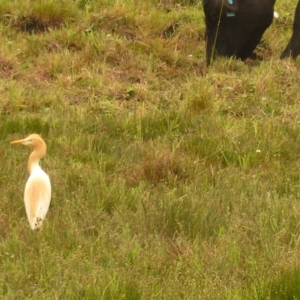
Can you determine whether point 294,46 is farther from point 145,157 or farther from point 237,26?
point 145,157

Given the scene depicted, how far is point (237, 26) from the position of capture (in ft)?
31.9

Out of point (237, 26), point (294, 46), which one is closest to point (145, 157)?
point (237, 26)

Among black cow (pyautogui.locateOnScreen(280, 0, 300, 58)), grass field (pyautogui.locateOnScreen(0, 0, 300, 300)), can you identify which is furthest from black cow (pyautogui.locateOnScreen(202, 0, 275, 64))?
black cow (pyautogui.locateOnScreen(280, 0, 300, 58))

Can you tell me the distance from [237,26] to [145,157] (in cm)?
391

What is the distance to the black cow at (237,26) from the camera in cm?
964

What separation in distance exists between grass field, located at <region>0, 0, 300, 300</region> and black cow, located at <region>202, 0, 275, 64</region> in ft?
0.71

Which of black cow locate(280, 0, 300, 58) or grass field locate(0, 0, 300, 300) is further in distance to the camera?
black cow locate(280, 0, 300, 58)

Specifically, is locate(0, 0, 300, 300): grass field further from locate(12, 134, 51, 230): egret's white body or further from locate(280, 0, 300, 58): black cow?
locate(280, 0, 300, 58): black cow

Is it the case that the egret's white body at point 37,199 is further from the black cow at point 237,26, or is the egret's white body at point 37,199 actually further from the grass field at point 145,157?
the black cow at point 237,26

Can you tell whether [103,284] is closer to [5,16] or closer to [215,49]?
[215,49]

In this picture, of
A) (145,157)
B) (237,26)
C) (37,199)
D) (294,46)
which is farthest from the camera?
(294,46)

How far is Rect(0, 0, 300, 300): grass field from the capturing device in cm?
423

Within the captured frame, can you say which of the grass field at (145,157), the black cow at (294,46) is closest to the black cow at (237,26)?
the grass field at (145,157)

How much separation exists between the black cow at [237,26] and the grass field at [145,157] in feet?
0.71
